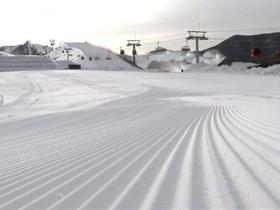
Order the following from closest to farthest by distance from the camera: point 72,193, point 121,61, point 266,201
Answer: point 266,201, point 72,193, point 121,61

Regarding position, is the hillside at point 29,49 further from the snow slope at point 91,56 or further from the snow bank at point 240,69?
the snow bank at point 240,69

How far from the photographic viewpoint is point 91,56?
134 metres

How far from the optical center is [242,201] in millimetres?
4289

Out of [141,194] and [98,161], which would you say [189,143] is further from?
[141,194]

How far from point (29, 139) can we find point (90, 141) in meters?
1.98

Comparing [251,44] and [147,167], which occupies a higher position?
[251,44]

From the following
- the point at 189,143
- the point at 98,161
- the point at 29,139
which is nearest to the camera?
the point at 98,161

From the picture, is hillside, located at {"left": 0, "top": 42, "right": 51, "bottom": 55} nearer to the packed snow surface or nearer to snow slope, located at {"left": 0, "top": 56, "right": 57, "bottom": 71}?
snow slope, located at {"left": 0, "top": 56, "right": 57, "bottom": 71}

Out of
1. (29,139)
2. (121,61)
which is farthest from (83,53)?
(29,139)

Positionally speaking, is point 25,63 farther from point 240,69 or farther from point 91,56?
point 240,69

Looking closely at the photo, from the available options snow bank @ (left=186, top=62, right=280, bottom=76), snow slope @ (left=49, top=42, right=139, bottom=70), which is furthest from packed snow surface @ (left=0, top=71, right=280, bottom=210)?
snow slope @ (left=49, top=42, right=139, bottom=70)

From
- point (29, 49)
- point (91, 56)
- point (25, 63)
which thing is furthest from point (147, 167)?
point (29, 49)

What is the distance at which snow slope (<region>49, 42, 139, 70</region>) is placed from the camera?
124650 millimetres

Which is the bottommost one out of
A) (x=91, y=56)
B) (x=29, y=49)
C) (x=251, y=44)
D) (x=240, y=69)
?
(x=240, y=69)
